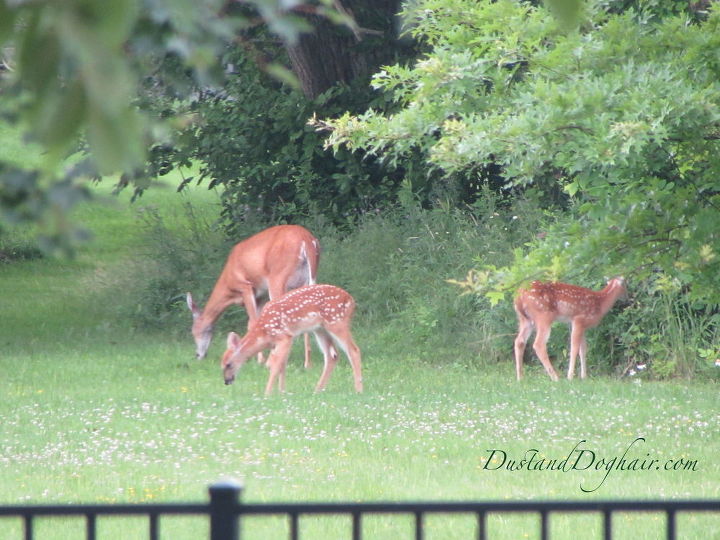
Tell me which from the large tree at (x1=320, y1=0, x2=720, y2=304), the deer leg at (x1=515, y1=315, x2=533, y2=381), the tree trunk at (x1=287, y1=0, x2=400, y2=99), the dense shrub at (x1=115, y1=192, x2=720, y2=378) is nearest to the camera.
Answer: the large tree at (x1=320, y1=0, x2=720, y2=304)

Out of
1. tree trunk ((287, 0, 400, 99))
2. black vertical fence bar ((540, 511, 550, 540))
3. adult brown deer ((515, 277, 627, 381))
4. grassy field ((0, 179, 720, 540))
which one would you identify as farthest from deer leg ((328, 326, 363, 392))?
black vertical fence bar ((540, 511, 550, 540))

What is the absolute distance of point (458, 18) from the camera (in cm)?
779

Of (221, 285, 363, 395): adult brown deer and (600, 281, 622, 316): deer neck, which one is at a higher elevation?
(600, 281, 622, 316): deer neck

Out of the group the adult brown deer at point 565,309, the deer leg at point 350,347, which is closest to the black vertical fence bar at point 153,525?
the deer leg at point 350,347

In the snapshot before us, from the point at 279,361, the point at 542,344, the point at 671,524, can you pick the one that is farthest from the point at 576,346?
the point at 671,524

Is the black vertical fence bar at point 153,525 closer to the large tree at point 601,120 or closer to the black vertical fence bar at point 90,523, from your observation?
the black vertical fence bar at point 90,523

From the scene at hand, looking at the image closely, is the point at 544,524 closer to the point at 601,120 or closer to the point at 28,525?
the point at 28,525

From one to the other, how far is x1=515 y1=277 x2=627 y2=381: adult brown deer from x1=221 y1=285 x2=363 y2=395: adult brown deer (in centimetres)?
189

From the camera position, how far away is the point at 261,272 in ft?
43.5

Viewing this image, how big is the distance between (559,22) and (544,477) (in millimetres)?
6208

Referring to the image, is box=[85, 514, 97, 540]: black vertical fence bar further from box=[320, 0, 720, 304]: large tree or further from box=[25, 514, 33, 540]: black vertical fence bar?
box=[320, 0, 720, 304]: large tree

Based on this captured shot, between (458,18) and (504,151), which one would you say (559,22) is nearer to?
(504,151)

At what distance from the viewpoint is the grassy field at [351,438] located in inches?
263

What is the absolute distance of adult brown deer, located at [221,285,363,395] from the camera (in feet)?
34.3
